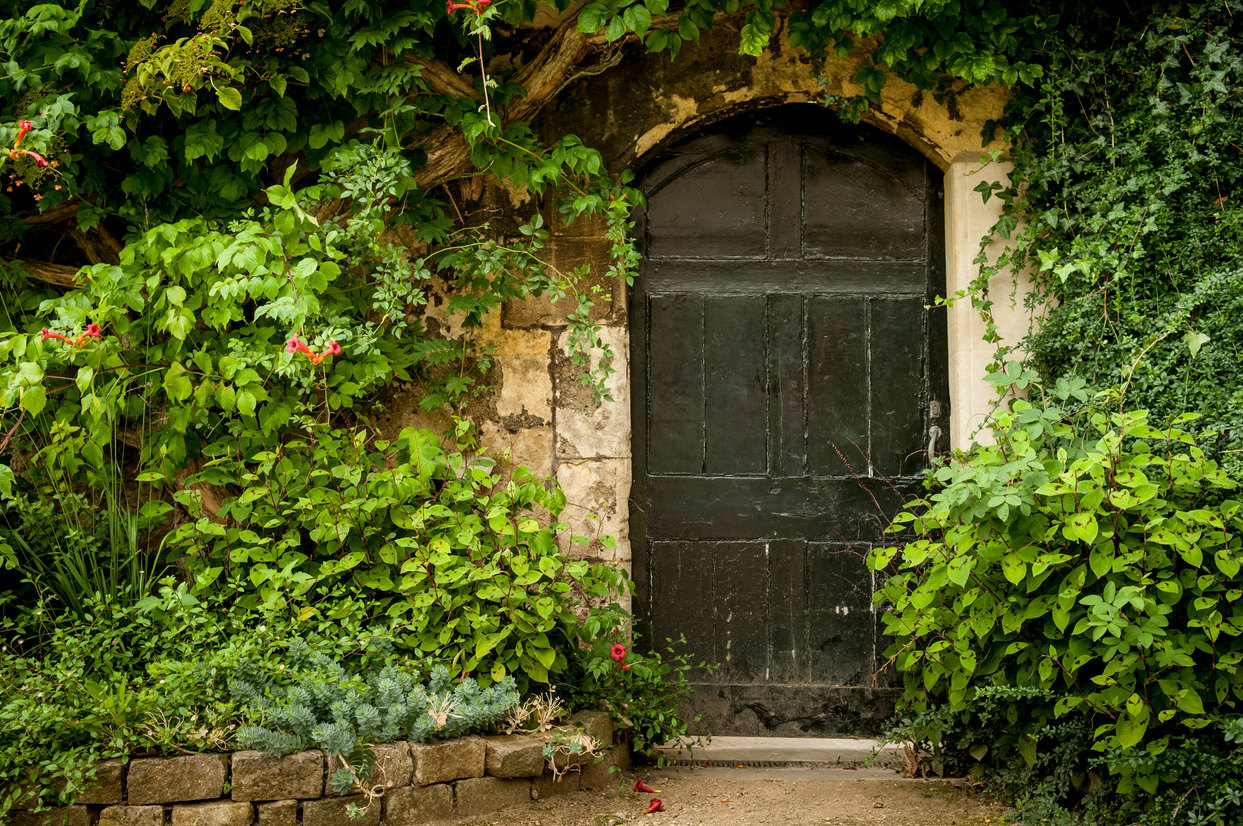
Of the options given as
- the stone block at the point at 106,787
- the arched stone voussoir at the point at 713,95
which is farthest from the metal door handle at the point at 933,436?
the stone block at the point at 106,787

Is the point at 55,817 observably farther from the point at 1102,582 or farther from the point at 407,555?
the point at 1102,582

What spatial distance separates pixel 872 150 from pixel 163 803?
348 cm

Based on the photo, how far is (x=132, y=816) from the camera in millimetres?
2318

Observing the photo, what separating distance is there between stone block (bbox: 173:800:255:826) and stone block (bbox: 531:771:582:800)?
86 centimetres

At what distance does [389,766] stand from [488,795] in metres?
0.35

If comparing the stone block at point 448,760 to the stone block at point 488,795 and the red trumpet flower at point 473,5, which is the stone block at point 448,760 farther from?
the red trumpet flower at point 473,5

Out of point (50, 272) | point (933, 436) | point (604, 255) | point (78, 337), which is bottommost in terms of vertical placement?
point (933, 436)

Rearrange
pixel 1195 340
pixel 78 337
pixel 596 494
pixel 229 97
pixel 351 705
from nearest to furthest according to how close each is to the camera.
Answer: pixel 351 705 < pixel 78 337 < pixel 1195 340 < pixel 229 97 < pixel 596 494

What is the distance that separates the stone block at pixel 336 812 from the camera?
94.7 inches

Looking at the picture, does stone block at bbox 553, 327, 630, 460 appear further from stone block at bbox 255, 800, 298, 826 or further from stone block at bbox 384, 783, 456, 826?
stone block at bbox 255, 800, 298, 826

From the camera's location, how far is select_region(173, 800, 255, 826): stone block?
2.33 m

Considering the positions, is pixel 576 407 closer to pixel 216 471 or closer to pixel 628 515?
pixel 628 515

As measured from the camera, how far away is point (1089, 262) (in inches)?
118

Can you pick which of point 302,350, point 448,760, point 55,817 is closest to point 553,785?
point 448,760
